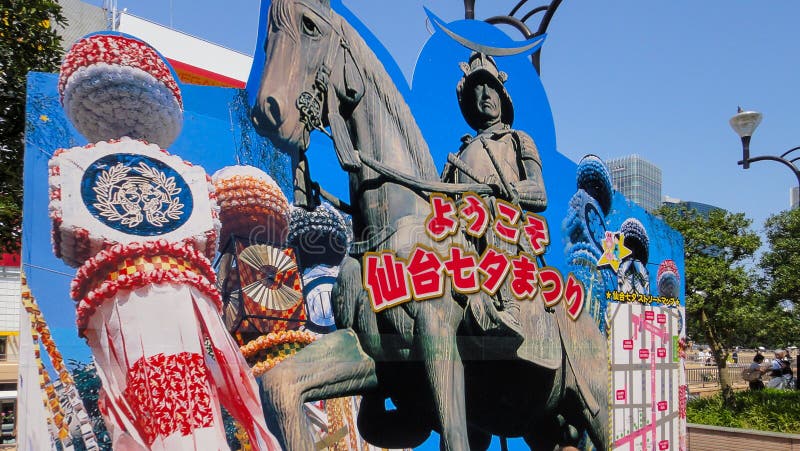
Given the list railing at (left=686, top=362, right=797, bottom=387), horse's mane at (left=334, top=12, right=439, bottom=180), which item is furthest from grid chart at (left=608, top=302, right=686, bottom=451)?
railing at (left=686, top=362, right=797, bottom=387)

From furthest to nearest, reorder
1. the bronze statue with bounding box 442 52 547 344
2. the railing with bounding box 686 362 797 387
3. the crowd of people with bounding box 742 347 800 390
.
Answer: the railing with bounding box 686 362 797 387 → the crowd of people with bounding box 742 347 800 390 → the bronze statue with bounding box 442 52 547 344

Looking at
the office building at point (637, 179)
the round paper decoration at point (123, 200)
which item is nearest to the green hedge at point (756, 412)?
the office building at point (637, 179)

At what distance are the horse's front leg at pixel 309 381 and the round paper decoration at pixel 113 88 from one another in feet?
4.99

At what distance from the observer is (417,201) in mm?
5383

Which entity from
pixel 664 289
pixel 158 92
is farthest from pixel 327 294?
pixel 664 289

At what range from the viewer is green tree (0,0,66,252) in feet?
18.9

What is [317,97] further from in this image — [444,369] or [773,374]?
[773,374]

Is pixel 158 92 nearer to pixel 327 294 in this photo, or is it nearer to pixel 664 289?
pixel 327 294

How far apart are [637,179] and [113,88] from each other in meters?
22.2

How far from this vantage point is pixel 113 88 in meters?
4.10

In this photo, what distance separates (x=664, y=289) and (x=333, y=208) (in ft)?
18.1

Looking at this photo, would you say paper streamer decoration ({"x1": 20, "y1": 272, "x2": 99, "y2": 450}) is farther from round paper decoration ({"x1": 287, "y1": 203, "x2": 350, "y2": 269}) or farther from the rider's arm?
the rider's arm

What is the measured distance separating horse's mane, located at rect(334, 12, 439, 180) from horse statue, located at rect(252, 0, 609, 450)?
10 millimetres

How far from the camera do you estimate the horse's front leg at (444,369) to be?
5195 mm
